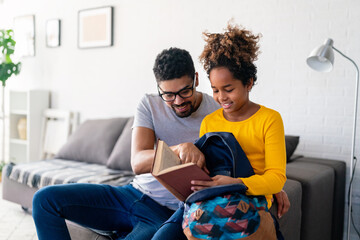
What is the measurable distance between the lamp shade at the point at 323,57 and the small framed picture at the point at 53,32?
3.12m

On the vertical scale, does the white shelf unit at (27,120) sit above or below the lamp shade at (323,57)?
below

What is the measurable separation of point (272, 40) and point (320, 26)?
1.19ft

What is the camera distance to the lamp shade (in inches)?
79.6

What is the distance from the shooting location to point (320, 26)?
98.9 inches

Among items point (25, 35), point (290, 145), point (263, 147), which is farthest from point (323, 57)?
point (25, 35)

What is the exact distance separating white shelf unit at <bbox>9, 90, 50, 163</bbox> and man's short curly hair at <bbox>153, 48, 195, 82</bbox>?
3.09 meters

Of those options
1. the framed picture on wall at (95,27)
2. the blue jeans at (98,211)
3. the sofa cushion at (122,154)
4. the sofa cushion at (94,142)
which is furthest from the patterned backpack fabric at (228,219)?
the framed picture on wall at (95,27)

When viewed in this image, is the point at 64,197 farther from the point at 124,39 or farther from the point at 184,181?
the point at 124,39

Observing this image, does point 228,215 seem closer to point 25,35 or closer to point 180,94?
point 180,94

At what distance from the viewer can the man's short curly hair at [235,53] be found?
3.88ft

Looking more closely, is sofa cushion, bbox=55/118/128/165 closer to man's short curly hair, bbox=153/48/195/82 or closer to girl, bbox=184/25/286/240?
man's short curly hair, bbox=153/48/195/82

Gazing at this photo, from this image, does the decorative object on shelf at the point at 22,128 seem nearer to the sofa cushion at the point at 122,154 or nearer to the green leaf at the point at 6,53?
the green leaf at the point at 6,53

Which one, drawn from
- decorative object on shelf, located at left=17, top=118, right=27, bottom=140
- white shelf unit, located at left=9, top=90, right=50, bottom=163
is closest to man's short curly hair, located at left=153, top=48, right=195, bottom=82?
white shelf unit, located at left=9, top=90, right=50, bottom=163

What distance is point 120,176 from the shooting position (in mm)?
2592
